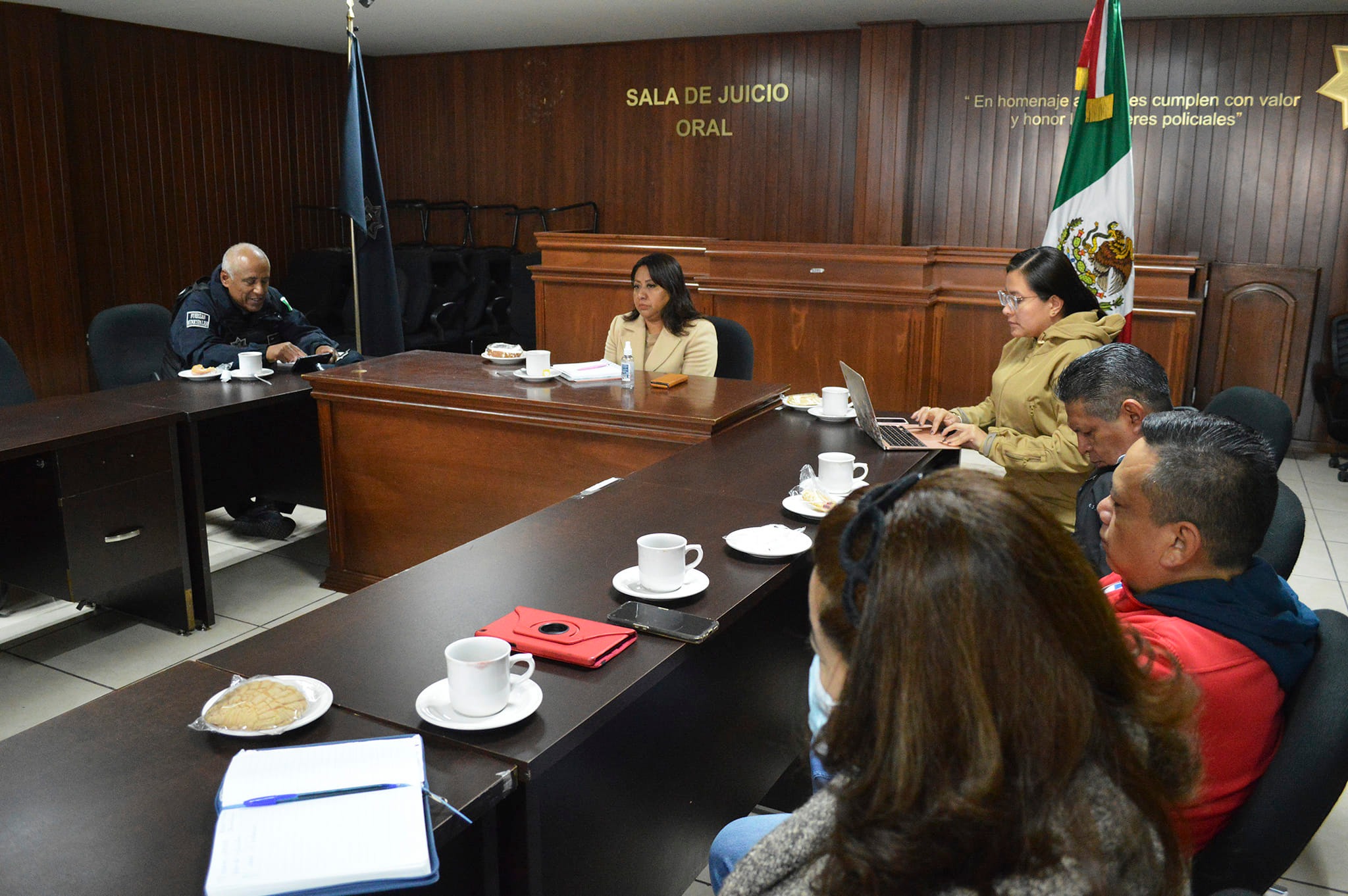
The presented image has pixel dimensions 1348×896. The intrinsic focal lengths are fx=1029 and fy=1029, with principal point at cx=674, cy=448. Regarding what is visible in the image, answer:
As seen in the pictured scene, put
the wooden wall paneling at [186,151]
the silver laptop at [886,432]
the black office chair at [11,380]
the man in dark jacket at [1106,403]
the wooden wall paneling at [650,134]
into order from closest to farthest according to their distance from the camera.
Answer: the man in dark jacket at [1106,403], the silver laptop at [886,432], the black office chair at [11,380], the wooden wall paneling at [186,151], the wooden wall paneling at [650,134]

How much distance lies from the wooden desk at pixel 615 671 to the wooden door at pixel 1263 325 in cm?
434

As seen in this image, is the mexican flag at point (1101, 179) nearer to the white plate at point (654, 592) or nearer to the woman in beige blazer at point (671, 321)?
the woman in beige blazer at point (671, 321)

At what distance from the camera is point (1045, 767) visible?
763 mm

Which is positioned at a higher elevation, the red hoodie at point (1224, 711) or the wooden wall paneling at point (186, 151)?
the wooden wall paneling at point (186, 151)

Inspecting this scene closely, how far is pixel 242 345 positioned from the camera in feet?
14.2

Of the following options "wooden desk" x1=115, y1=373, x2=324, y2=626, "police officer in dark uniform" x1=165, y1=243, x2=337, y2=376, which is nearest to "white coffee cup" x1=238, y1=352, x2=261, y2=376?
"wooden desk" x1=115, y1=373, x2=324, y2=626

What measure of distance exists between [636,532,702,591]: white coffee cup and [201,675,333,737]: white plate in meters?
0.57

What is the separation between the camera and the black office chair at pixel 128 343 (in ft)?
14.7

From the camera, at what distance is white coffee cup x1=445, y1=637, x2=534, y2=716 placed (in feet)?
4.47

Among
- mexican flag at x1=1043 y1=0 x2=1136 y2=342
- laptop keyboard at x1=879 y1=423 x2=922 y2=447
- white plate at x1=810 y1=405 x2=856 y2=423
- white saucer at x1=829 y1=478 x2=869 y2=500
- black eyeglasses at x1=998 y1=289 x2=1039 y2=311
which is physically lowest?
white saucer at x1=829 y1=478 x2=869 y2=500

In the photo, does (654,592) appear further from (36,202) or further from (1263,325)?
(36,202)

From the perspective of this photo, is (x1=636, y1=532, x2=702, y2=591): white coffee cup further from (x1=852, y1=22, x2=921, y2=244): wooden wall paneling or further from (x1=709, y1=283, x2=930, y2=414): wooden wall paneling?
(x1=852, y1=22, x2=921, y2=244): wooden wall paneling

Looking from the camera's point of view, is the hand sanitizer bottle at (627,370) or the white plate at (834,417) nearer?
the white plate at (834,417)

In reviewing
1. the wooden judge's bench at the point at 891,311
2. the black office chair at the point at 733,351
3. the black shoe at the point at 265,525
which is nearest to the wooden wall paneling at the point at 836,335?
the wooden judge's bench at the point at 891,311
